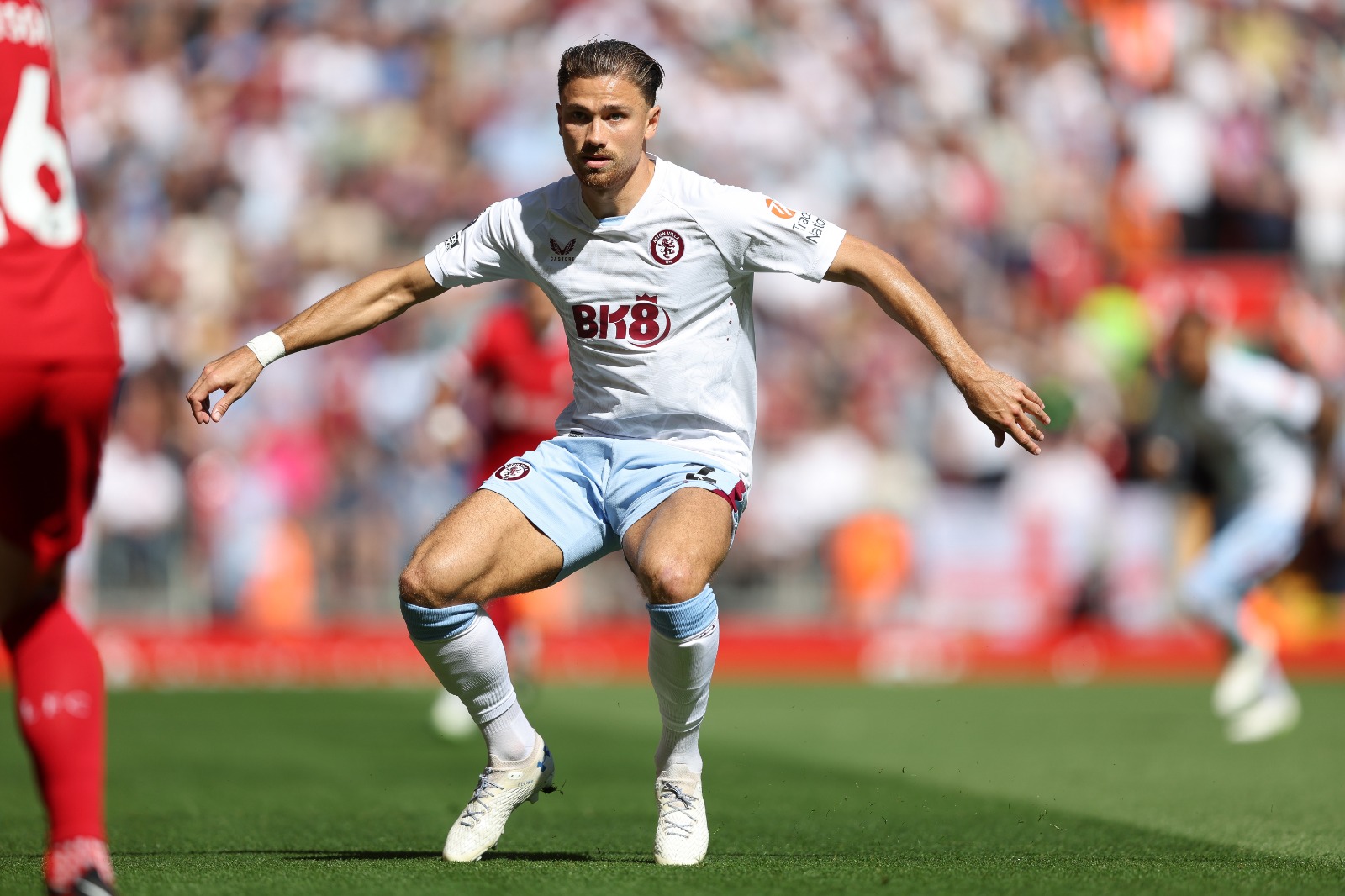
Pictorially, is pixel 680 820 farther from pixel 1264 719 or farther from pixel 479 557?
pixel 1264 719

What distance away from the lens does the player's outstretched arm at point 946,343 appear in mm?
5719

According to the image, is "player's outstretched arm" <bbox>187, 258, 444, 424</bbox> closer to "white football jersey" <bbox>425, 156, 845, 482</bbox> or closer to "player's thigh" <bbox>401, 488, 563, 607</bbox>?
"white football jersey" <bbox>425, 156, 845, 482</bbox>

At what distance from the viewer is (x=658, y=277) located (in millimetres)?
6227

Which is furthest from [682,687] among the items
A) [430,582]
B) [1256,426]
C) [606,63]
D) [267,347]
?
[1256,426]

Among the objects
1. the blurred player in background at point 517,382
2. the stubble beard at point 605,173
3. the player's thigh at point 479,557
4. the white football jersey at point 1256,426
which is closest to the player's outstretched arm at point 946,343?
the stubble beard at point 605,173

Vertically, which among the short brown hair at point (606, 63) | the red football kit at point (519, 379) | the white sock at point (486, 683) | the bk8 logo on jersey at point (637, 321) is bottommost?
the white sock at point (486, 683)

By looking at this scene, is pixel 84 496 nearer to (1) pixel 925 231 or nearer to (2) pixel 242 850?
(2) pixel 242 850

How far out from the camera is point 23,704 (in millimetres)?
4523

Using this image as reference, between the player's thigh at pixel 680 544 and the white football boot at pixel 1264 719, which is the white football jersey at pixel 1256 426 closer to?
the white football boot at pixel 1264 719

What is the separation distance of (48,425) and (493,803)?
89.4 inches

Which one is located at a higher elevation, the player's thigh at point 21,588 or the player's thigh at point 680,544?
the player's thigh at point 21,588

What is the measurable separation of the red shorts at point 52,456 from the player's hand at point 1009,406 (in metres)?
2.67

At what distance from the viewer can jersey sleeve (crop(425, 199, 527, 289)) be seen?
6.32 metres

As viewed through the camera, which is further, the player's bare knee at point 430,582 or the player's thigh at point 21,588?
the player's bare knee at point 430,582
